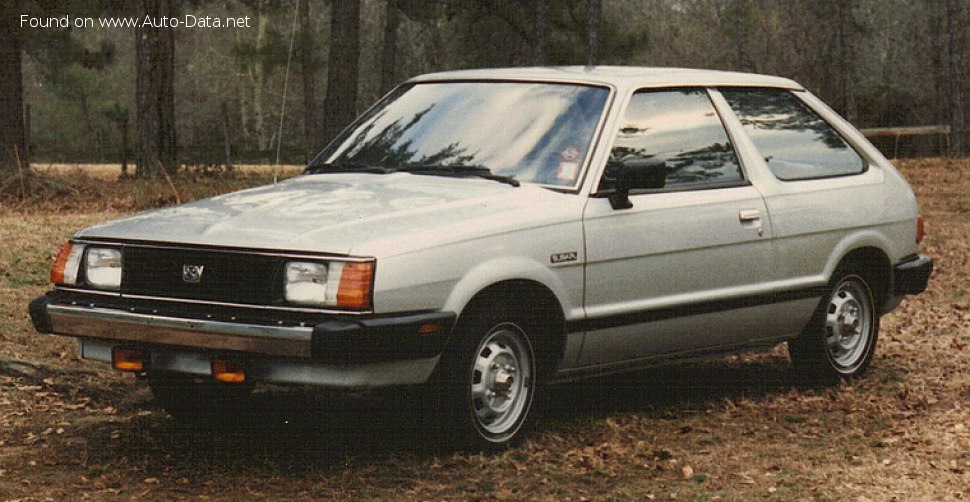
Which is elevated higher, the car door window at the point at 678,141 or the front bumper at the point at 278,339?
the car door window at the point at 678,141

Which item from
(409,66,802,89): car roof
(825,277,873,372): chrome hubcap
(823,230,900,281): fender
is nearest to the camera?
(409,66,802,89): car roof

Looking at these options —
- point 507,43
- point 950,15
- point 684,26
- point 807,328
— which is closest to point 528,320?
point 807,328

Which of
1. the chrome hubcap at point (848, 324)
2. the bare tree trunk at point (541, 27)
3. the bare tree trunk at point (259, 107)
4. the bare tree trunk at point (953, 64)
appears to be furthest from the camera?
the bare tree trunk at point (259, 107)

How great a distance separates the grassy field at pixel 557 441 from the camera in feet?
18.7

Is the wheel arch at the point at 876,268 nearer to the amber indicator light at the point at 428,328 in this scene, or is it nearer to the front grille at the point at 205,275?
→ the amber indicator light at the point at 428,328

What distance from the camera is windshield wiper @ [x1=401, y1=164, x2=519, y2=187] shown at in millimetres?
6551

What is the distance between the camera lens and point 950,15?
31.3m

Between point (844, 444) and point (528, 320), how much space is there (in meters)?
1.62

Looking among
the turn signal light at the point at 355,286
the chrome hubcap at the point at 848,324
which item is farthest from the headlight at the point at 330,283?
the chrome hubcap at the point at 848,324

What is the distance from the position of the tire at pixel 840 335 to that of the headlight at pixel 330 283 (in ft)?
10.9

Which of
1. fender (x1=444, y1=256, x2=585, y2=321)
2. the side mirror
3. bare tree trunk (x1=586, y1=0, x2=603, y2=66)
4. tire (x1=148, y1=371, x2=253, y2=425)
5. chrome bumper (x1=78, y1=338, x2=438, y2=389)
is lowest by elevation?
tire (x1=148, y1=371, x2=253, y2=425)

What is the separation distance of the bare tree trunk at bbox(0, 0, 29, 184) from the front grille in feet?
52.0

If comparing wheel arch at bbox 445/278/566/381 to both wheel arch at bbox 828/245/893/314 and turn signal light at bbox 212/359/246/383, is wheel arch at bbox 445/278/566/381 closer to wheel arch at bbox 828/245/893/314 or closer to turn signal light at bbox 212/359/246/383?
turn signal light at bbox 212/359/246/383

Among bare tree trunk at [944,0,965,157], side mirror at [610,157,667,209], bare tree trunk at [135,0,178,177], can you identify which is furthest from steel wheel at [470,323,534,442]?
bare tree trunk at [944,0,965,157]
